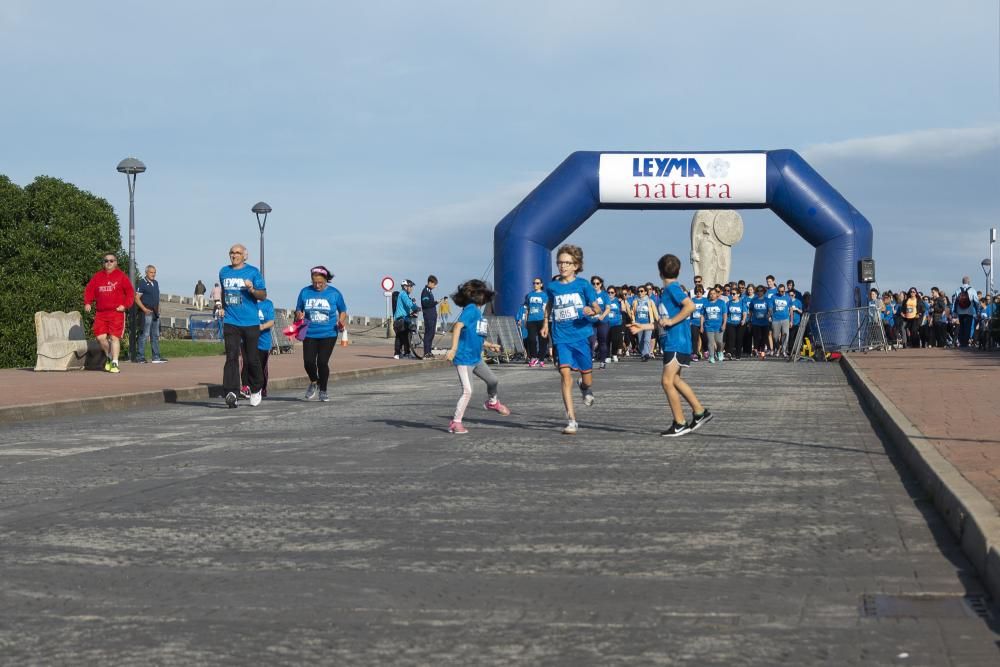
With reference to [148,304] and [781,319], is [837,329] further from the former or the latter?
[148,304]

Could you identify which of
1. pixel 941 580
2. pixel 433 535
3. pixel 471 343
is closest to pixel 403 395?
pixel 471 343

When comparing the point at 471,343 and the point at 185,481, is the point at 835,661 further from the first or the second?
the point at 471,343

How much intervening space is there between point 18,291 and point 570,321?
46665 mm

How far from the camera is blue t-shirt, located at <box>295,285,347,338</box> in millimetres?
18359

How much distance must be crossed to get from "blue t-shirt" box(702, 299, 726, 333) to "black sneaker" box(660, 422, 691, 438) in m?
20.3

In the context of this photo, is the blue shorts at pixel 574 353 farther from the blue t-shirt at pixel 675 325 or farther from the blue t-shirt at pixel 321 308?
the blue t-shirt at pixel 321 308

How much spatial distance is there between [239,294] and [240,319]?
0.33m

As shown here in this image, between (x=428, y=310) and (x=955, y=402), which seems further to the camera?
(x=428, y=310)

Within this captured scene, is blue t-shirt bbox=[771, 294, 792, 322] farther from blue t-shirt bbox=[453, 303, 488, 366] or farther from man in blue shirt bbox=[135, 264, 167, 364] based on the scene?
blue t-shirt bbox=[453, 303, 488, 366]

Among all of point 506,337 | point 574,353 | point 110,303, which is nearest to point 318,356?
point 574,353

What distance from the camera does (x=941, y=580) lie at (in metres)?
6.19

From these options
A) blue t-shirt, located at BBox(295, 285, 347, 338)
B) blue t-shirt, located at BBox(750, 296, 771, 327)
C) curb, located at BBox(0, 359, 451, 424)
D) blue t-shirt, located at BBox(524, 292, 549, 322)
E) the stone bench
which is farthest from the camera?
blue t-shirt, located at BBox(750, 296, 771, 327)

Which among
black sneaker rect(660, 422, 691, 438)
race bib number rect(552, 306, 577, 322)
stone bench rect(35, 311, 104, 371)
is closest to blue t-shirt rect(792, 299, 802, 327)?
stone bench rect(35, 311, 104, 371)

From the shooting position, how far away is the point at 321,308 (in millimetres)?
18344
